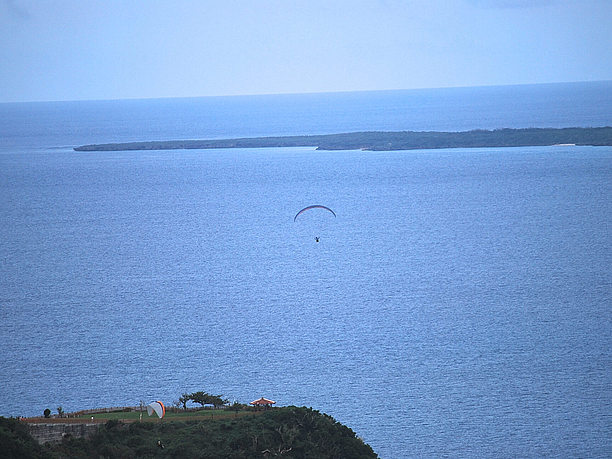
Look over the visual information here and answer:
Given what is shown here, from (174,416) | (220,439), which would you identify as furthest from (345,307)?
(220,439)

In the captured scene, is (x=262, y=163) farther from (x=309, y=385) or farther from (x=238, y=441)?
(x=238, y=441)

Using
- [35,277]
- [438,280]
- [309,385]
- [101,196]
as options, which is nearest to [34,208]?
[101,196]

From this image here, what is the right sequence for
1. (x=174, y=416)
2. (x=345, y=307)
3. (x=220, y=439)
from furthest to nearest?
1. (x=345, y=307)
2. (x=174, y=416)
3. (x=220, y=439)

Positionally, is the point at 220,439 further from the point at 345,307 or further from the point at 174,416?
the point at 345,307

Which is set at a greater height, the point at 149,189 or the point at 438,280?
the point at 149,189

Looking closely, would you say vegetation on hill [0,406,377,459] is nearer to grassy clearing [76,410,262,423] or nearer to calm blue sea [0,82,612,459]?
grassy clearing [76,410,262,423]

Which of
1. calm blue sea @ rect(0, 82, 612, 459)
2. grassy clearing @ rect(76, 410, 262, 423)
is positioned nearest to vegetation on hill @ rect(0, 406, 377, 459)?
grassy clearing @ rect(76, 410, 262, 423)

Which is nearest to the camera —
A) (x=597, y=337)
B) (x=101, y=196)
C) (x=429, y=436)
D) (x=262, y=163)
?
(x=429, y=436)
